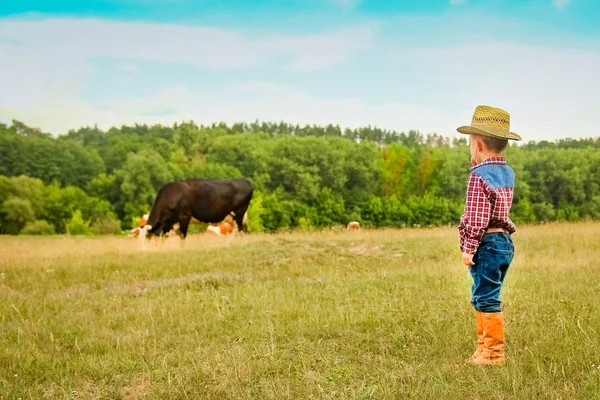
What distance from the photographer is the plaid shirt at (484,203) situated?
186 inches

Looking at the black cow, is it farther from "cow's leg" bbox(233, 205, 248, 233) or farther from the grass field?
the grass field

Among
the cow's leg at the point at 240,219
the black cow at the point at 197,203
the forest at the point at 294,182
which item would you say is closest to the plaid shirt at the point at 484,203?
the black cow at the point at 197,203

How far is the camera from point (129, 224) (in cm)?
6312

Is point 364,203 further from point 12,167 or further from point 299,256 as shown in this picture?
point 299,256

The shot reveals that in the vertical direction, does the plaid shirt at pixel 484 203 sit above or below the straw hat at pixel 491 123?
below

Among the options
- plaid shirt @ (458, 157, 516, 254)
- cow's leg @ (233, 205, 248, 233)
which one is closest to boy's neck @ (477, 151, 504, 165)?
plaid shirt @ (458, 157, 516, 254)

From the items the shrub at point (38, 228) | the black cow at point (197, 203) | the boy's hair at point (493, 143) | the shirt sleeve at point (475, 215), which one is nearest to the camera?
the shirt sleeve at point (475, 215)

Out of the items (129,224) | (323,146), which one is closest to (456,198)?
(323,146)

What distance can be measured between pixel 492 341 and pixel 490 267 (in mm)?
590

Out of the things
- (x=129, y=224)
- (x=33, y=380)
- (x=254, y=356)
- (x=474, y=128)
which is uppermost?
(x=474, y=128)

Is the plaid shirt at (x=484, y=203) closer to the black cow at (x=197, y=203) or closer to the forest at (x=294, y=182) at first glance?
the black cow at (x=197, y=203)

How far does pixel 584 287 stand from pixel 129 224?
59201 millimetres

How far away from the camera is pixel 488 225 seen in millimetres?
4812

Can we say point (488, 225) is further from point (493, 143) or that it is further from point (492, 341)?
point (492, 341)
